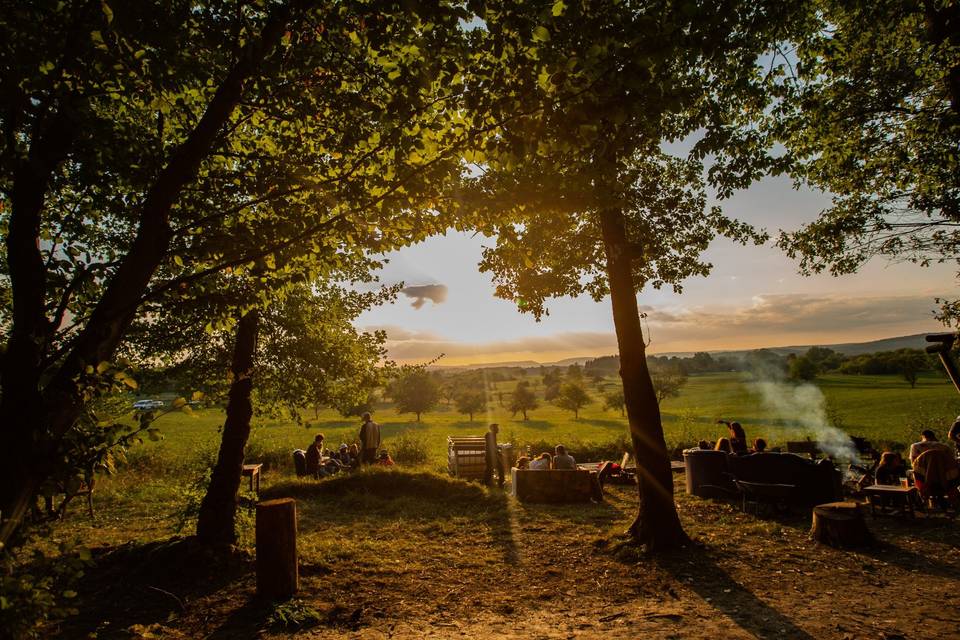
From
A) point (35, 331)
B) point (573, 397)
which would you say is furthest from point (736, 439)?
point (573, 397)

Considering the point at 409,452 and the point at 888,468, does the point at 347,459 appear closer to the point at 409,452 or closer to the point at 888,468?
the point at 409,452

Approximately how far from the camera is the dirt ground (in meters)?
5.66

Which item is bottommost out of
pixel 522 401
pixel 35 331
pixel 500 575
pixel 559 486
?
pixel 522 401

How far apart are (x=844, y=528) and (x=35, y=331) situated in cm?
1172

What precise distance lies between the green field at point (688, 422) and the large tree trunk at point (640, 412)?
16414mm

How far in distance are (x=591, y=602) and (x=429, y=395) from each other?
3190 inches

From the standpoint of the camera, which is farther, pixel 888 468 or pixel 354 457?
pixel 354 457

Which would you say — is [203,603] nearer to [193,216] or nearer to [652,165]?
[193,216]

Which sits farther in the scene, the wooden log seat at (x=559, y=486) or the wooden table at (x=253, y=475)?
the wooden table at (x=253, y=475)

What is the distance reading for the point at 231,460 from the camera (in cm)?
873

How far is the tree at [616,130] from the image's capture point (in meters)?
3.83

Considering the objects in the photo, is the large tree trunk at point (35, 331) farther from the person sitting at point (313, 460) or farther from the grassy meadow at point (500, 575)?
the person sitting at point (313, 460)

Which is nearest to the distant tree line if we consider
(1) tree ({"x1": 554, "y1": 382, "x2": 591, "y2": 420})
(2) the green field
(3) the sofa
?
(2) the green field

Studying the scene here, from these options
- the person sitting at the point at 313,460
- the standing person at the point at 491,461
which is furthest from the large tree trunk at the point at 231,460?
the standing person at the point at 491,461
